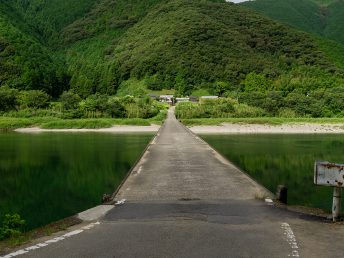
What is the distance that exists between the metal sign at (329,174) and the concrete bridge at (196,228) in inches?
30.1

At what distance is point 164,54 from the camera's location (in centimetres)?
13200

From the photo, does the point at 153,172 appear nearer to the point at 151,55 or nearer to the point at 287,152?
the point at 287,152

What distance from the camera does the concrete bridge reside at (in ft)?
19.9

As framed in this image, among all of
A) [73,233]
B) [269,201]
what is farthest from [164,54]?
[73,233]

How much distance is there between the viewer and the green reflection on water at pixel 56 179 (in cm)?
1338

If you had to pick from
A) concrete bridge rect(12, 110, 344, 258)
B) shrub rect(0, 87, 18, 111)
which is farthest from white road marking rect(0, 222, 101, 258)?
shrub rect(0, 87, 18, 111)

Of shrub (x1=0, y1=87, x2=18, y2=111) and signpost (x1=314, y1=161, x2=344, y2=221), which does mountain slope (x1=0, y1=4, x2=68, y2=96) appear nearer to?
shrub (x1=0, y1=87, x2=18, y2=111)

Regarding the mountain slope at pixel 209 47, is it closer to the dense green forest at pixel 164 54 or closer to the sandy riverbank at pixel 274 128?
the dense green forest at pixel 164 54

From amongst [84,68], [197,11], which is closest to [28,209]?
[84,68]

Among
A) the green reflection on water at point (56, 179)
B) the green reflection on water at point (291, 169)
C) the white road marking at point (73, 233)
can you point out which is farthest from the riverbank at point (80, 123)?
the white road marking at point (73, 233)

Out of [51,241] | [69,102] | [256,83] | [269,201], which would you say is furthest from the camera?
[256,83]

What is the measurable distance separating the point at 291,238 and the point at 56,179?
1480 centimetres

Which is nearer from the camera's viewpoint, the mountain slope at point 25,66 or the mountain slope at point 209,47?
the mountain slope at point 25,66

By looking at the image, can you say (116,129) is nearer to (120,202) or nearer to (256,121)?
(256,121)
